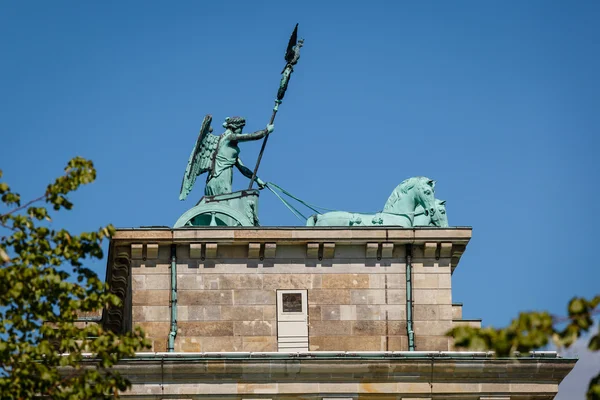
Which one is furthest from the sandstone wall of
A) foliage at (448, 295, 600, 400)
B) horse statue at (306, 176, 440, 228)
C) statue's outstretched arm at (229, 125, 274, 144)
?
foliage at (448, 295, 600, 400)

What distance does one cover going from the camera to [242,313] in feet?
242

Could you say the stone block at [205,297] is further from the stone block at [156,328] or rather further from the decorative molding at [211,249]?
the decorative molding at [211,249]

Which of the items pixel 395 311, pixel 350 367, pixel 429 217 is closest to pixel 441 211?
pixel 429 217

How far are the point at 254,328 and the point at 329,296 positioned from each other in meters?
2.72

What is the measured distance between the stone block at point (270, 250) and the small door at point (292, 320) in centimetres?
123

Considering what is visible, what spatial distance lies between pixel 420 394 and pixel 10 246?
1820 centimetres

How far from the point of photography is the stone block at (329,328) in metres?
73.7

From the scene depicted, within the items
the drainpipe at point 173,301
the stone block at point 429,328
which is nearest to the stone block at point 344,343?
the stone block at point 429,328

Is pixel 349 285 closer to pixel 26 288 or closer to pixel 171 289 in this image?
pixel 171 289

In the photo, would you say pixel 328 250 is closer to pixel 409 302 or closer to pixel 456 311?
pixel 409 302

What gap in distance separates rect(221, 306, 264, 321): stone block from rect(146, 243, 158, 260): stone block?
282cm

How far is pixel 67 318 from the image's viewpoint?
57.9m

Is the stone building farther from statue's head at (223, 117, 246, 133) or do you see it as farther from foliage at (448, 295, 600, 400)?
foliage at (448, 295, 600, 400)

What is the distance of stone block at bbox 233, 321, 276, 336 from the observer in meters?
73.5
